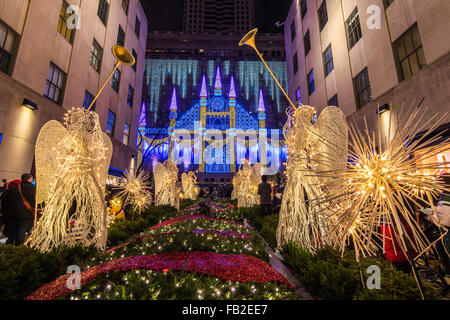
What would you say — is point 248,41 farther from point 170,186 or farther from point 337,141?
point 170,186

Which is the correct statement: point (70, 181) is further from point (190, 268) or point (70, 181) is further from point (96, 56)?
point (96, 56)

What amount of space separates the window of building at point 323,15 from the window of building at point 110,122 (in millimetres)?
15104

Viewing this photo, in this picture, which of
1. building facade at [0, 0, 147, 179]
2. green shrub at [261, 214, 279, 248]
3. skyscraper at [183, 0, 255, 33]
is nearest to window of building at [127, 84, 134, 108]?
building facade at [0, 0, 147, 179]

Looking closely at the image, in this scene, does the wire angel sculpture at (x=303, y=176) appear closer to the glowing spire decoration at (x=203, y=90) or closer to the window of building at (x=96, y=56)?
the window of building at (x=96, y=56)

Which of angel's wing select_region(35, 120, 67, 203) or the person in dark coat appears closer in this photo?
angel's wing select_region(35, 120, 67, 203)

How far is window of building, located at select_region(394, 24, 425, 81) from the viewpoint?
671 centimetres

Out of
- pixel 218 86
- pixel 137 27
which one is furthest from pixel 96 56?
pixel 218 86

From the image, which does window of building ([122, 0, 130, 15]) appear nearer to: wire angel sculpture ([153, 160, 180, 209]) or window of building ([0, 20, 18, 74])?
window of building ([0, 20, 18, 74])

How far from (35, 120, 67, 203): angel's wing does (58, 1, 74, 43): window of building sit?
8.60 metres

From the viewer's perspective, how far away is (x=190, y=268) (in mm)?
2420

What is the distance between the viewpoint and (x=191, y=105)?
33.1 meters

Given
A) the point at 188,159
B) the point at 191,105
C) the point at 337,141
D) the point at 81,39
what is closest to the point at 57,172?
the point at 337,141
